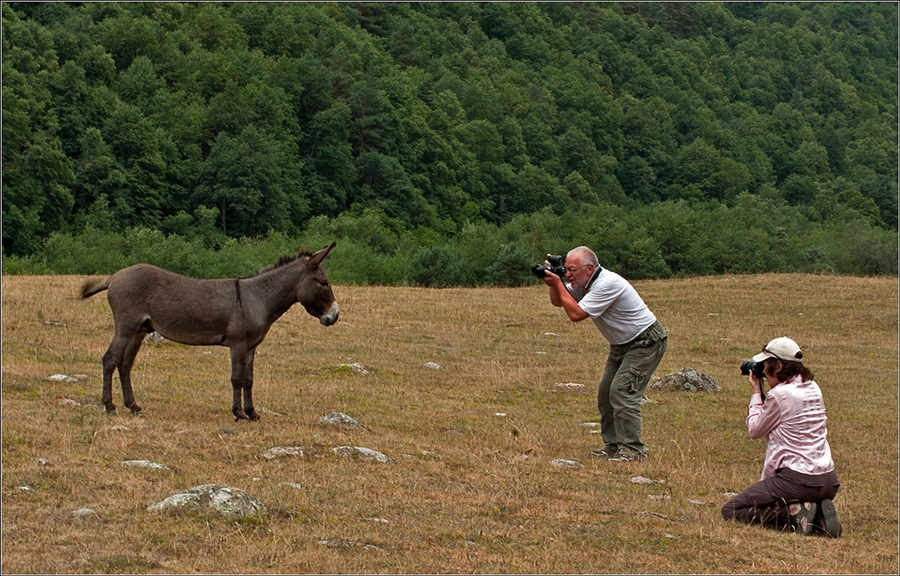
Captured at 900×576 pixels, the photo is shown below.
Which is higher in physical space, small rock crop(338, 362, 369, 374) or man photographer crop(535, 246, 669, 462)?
man photographer crop(535, 246, 669, 462)

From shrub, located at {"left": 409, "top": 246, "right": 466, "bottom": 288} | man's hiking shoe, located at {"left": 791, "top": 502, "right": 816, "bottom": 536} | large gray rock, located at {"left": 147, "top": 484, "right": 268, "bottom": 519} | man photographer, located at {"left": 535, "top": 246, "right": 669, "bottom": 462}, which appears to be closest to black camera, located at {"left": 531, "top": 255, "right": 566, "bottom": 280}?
man photographer, located at {"left": 535, "top": 246, "right": 669, "bottom": 462}

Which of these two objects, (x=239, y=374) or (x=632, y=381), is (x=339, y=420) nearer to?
(x=239, y=374)

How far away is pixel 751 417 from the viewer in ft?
33.9

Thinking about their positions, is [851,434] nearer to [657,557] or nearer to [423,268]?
[657,557]

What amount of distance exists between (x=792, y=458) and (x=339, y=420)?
6256 millimetres

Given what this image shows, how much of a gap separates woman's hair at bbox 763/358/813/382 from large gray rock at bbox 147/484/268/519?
497cm

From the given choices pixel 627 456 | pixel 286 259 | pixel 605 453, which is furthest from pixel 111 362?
pixel 627 456

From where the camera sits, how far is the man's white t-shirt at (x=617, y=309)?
12703 mm

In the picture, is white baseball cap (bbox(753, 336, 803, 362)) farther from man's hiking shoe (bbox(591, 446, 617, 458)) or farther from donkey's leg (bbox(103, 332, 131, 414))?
donkey's leg (bbox(103, 332, 131, 414))

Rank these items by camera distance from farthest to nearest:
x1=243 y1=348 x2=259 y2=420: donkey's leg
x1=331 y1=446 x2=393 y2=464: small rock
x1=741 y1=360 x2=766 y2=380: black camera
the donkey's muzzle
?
1. the donkey's muzzle
2. x1=243 y1=348 x2=259 y2=420: donkey's leg
3. x1=331 y1=446 x2=393 y2=464: small rock
4. x1=741 y1=360 x2=766 y2=380: black camera

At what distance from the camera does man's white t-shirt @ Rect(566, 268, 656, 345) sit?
12703mm

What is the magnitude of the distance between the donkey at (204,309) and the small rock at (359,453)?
217 cm

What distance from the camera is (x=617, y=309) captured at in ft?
42.6

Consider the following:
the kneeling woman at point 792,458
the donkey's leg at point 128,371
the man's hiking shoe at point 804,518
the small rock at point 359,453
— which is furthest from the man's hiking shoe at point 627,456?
the donkey's leg at point 128,371
